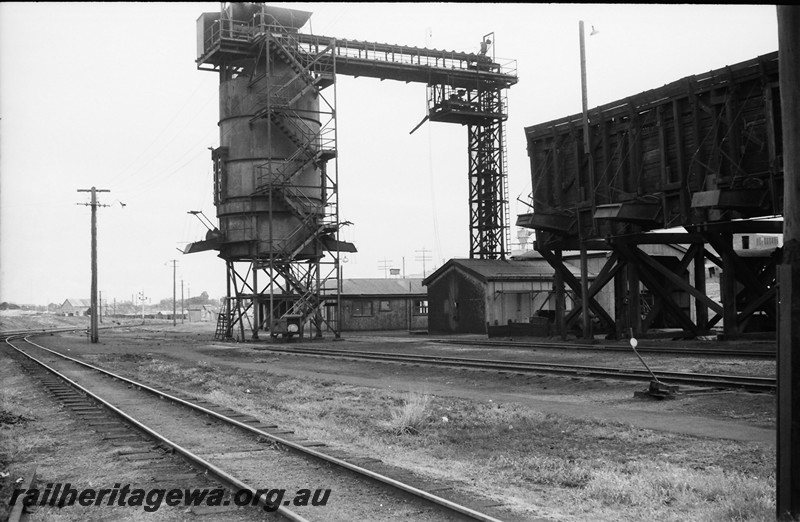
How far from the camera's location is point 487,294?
4094cm

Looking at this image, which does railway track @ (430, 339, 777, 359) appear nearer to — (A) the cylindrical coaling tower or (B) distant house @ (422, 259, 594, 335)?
(B) distant house @ (422, 259, 594, 335)

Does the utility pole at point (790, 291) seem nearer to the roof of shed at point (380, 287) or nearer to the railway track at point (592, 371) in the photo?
the railway track at point (592, 371)

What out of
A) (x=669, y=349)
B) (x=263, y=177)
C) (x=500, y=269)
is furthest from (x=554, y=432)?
(x=263, y=177)

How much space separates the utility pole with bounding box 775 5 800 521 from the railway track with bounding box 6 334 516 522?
2.57m

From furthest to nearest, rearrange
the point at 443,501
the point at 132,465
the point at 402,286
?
the point at 402,286
the point at 132,465
the point at 443,501

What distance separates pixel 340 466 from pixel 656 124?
24.0 m

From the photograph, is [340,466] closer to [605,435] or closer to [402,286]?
[605,435]

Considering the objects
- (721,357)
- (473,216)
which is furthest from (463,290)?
(721,357)

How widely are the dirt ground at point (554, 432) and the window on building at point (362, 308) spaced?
30.5m

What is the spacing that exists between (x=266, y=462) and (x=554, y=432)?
461cm

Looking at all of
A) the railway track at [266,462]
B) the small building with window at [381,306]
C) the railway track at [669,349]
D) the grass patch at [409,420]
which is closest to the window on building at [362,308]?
the small building with window at [381,306]

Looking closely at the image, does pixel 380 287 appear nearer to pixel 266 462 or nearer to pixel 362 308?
pixel 362 308

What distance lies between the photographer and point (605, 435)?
36.6ft

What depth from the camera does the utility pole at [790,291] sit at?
6.34 metres
